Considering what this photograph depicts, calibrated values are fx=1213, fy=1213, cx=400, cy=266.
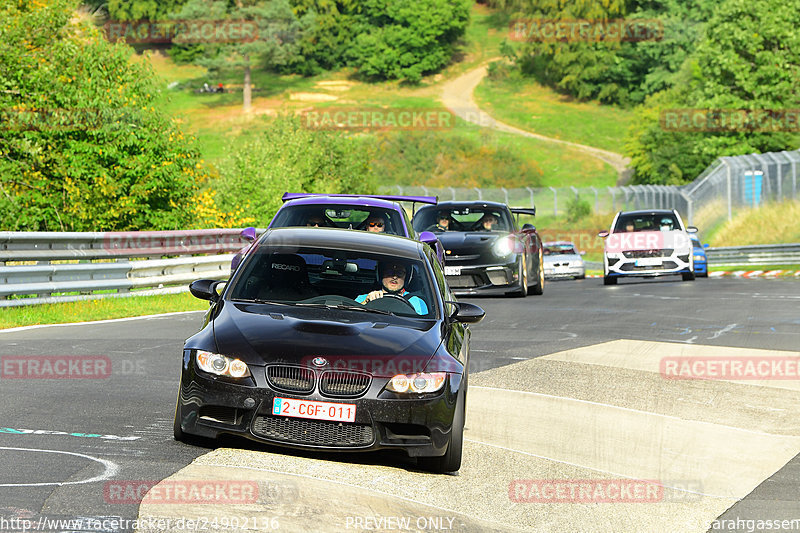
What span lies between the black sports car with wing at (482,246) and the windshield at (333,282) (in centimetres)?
1101

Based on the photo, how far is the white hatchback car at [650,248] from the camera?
2591 centimetres

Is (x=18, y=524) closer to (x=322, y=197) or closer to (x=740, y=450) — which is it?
(x=740, y=450)

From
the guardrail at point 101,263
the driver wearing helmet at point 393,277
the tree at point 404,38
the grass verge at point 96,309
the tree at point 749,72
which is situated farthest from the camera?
the tree at point 404,38

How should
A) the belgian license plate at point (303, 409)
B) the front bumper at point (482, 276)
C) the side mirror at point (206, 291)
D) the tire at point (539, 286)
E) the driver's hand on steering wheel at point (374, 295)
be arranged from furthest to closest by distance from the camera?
the tire at point (539, 286), the front bumper at point (482, 276), the driver's hand on steering wheel at point (374, 295), the side mirror at point (206, 291), the belgian license plate at point (303, 409)

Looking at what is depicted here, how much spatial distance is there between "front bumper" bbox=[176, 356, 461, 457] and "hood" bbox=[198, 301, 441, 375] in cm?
16

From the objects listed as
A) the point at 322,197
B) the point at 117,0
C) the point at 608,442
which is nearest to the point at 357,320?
the point at 608,442

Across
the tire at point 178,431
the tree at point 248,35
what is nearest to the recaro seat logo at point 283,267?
the tire at point 178,431

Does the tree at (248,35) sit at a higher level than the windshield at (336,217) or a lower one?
lower

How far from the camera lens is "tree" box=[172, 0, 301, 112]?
411ft

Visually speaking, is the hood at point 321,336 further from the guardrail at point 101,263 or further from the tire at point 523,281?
the tire at point 523,281

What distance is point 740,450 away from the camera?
8.35m

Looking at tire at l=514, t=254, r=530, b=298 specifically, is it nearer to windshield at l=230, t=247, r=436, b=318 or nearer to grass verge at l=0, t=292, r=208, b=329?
grass verge at l=0, t=292, r=208, b=329

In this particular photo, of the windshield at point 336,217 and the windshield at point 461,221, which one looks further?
the windshield at point 461,221

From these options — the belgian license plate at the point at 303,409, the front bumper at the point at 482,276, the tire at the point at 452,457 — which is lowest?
the front bumper at the point at 482,276
